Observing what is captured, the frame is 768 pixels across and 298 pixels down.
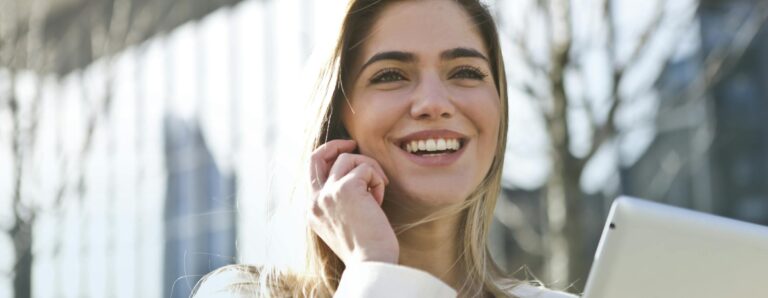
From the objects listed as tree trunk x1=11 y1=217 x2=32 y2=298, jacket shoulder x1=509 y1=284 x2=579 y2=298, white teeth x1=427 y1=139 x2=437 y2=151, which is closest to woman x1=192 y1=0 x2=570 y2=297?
white teeth x1=427 y1=139 x2=437 y2=151

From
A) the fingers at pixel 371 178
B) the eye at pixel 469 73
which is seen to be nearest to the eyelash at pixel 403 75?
the eye at pixel 469 73

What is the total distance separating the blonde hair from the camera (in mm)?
2578

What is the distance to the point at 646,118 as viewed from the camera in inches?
279

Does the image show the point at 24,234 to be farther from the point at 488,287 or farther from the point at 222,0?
the point at 488,287

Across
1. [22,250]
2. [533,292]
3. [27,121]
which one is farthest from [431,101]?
[22,250]

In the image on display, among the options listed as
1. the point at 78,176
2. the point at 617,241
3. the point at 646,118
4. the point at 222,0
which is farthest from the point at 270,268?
the point at 222,0

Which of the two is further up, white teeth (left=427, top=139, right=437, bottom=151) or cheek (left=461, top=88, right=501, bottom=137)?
cheek (left=461, top=88, right=501, bottom=137)

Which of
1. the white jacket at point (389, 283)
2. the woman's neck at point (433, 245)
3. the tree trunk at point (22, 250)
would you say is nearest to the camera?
the white jacket at point (389, 283)

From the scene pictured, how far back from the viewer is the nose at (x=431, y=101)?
2.46 meters

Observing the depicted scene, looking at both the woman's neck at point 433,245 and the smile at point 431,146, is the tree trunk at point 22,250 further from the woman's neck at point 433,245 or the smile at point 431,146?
the smile at point 431,146

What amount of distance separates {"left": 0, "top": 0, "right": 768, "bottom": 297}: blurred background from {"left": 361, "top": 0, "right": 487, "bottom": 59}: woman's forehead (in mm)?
142

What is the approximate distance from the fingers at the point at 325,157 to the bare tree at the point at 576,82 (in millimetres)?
3948

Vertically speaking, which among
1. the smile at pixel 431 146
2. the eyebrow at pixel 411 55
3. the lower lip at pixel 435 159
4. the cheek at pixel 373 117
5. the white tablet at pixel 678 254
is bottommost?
the white tablet at pixel 678 254

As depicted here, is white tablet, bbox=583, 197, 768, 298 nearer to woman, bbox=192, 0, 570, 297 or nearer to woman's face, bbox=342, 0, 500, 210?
woman, bbox=192, 0, 570, 297
